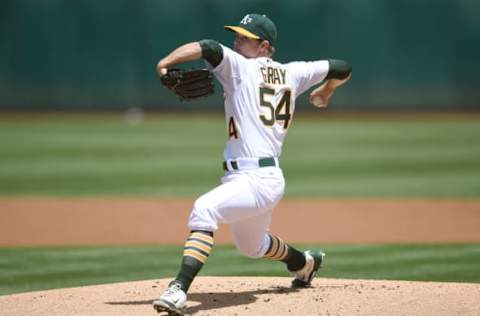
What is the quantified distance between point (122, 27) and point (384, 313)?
18.8 m

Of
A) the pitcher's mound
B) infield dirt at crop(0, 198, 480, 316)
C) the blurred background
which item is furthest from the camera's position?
the blurred background

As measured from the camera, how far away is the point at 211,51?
509 centimetres

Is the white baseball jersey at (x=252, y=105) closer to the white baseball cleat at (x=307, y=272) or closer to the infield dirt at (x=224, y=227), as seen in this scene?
the white baseball cleat at (x=307, y=272)

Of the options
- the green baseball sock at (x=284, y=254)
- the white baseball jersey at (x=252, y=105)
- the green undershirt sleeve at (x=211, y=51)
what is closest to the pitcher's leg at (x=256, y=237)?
the green baseball sock at (x=284, y=254)

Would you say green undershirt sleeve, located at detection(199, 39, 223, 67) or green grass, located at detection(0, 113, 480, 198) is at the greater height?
green undershirt sleeve, located at detection(199, 39, 223, 67)

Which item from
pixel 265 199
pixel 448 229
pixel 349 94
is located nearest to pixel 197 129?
pixel 349 94

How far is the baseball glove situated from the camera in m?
5.04

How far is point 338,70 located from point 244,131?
0.96 meters

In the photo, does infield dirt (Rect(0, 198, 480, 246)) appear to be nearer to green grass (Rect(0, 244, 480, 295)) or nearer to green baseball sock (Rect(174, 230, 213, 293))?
green grass (Rect(0, 244, 480, 295))

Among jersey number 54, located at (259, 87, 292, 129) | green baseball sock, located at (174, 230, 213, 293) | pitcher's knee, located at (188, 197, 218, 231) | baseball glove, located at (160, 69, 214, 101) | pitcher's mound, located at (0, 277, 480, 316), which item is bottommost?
pitcher's mound, located at (0, 277, 480, 316)

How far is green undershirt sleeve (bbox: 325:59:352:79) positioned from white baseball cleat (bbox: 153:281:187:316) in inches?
72.0

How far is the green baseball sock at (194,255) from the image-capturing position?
5023 mm

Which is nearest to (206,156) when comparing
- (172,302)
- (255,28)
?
(255,28)

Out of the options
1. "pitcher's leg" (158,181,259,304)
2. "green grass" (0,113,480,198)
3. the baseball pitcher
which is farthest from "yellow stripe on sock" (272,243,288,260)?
"green grass" (0,113,480,198)
